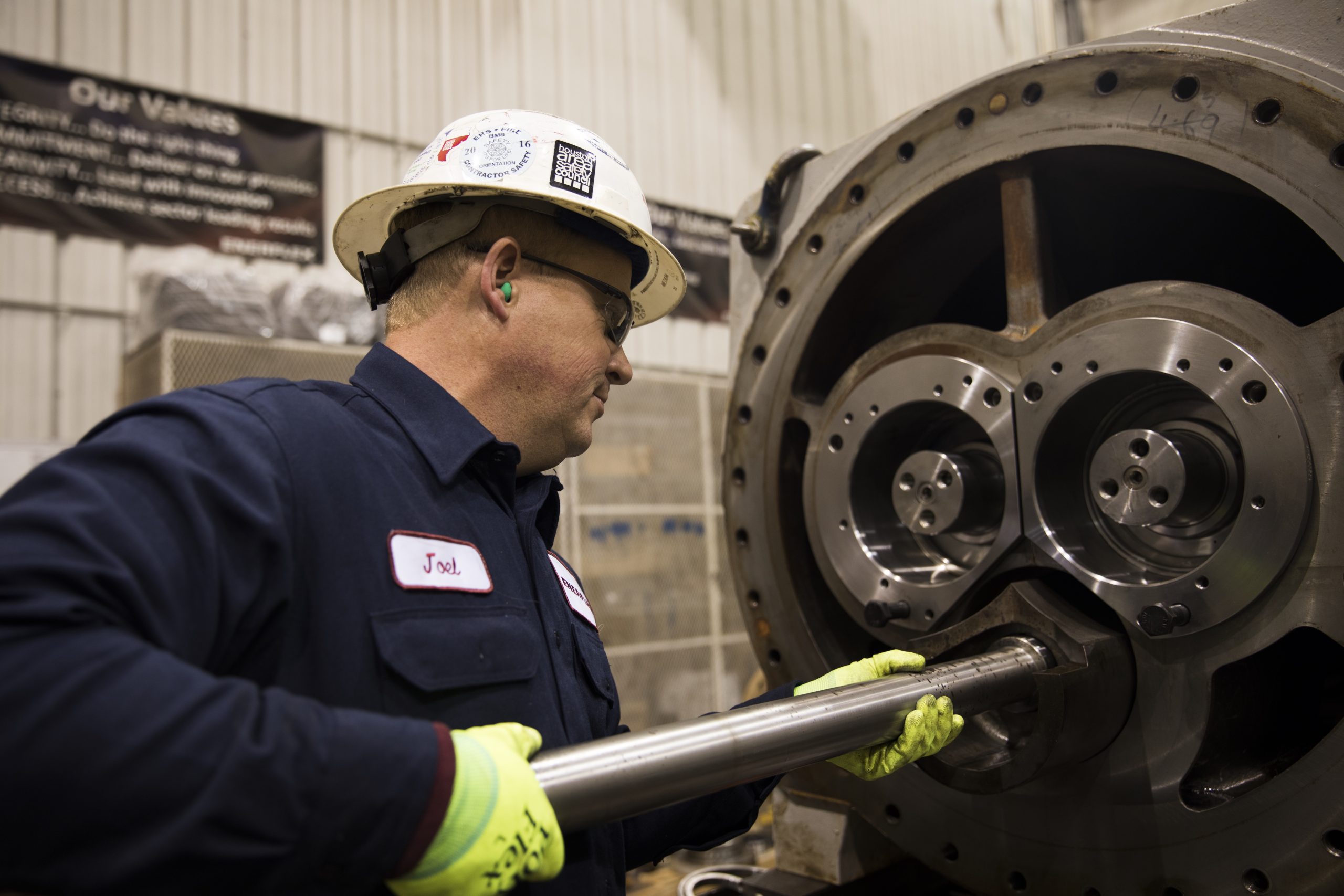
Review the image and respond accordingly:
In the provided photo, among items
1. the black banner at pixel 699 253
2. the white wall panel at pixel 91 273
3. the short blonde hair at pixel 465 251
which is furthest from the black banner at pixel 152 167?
the short blonde hair at pixel 465 251

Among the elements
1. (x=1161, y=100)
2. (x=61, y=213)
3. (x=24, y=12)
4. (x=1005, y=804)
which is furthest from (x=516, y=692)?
(x=24, y=12)

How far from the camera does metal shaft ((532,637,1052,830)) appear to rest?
0.71 m

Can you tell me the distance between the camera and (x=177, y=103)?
3275 millimetres

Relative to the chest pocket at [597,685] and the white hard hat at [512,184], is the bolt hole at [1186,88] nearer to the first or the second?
the white hard hat at [512,184]

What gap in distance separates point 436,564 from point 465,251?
0.42 m

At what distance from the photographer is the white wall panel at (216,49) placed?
332cm

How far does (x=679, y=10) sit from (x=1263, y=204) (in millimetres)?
3907

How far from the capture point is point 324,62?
360cm

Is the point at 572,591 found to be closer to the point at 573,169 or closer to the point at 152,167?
the point at 573,169

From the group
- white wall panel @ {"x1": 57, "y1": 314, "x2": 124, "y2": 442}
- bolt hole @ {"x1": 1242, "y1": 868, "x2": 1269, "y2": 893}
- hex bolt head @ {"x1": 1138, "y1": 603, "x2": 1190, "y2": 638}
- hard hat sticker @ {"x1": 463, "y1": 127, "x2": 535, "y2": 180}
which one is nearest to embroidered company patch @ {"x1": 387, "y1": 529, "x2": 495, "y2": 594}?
hard hat sticker @ {"x1": 463, "y1": 127, "x2": 535, "y2": 180}

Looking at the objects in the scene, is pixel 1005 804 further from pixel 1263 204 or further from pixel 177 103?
pixel 177 103

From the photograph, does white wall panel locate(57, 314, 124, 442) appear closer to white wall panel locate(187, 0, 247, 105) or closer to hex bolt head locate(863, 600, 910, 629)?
white wall panel locate(187, 0, 247, 105)

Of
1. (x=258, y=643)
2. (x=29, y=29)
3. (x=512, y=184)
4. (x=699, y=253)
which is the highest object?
(x=29, y=29)

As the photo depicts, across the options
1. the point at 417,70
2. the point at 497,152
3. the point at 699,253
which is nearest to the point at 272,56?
the point at 417,70
